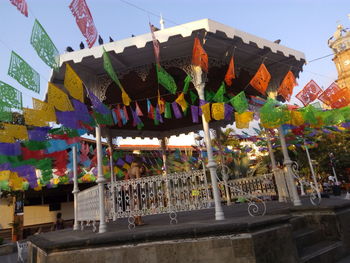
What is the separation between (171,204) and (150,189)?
63 centimetres

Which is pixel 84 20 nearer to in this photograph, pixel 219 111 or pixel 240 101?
pixel 219 111

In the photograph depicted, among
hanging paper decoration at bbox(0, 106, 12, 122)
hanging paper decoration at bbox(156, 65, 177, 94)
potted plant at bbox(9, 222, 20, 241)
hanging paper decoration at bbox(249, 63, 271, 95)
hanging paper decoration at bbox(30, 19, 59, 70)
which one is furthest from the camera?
potted plant at bbox(9, 222, 20, 241)

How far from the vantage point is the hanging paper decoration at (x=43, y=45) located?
15.0 ft

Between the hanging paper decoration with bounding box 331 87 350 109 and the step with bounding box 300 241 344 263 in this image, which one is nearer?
the step with bounding box 300 241 344 263

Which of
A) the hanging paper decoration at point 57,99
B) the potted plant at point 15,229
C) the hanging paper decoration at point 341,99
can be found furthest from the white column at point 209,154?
the potted plant at point 15,229

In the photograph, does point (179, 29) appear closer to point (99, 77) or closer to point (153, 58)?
→ point (153, 58)

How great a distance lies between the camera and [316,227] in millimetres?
5391

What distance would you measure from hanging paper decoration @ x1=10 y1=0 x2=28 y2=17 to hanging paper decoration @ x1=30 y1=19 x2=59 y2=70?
21 cm

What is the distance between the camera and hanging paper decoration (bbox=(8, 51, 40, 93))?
16.5 ft

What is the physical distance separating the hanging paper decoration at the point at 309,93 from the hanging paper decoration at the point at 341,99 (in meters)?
0.84

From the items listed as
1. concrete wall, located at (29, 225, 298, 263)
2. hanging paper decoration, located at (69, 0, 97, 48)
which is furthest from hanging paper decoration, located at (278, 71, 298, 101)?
hanging paper decoration, located at (69, 0, 97, 48)

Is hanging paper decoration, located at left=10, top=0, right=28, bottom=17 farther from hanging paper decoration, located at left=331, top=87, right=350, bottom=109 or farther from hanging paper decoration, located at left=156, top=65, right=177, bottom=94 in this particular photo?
hanging paper decoration, located at left=331, top=87, right=350, bottom=109

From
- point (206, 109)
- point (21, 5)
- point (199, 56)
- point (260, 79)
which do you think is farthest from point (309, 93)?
point (21, 5)

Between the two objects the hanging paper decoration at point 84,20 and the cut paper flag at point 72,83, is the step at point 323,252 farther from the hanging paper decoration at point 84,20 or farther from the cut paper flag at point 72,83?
the hanging paper decoration at point 84,20
